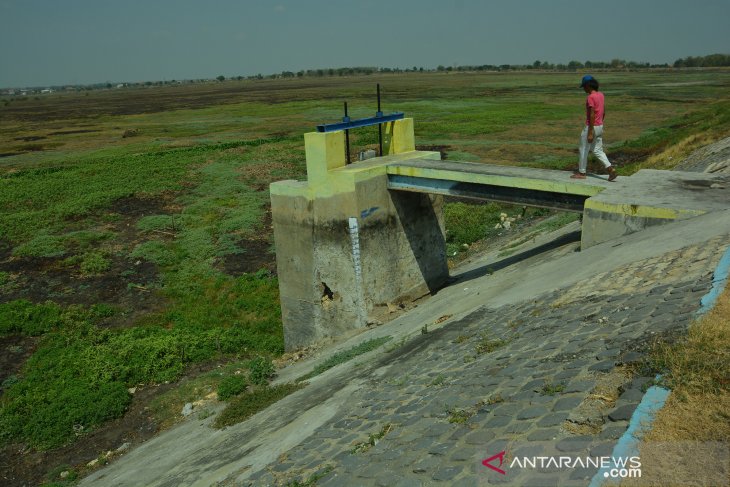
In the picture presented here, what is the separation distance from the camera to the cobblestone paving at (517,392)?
195 inches

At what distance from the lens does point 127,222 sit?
84.3 ft

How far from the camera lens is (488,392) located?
617 centimetres

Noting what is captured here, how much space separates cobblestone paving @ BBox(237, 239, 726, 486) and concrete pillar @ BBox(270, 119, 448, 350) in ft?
15.7

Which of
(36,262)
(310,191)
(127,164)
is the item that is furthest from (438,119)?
(310,191)

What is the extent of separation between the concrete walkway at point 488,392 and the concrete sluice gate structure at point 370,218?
226 centimetres

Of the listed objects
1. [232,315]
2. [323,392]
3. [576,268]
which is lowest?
[232,315]

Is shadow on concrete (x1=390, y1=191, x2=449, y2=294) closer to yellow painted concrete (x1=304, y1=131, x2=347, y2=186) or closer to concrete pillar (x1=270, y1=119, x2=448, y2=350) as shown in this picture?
concrete pillar (x1=270, y1=119, x2=448, y2=350)

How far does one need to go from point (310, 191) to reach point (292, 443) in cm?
715

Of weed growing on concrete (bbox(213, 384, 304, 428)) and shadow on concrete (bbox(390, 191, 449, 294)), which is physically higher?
shadow on concrete (bbox(390, 191, 449, 294))

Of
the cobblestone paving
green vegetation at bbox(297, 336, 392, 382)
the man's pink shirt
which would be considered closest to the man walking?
the man's pink shirt

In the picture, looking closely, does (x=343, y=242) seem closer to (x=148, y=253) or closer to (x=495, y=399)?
(x=495, y=399)

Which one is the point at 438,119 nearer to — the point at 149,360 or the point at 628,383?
the point at 149,360

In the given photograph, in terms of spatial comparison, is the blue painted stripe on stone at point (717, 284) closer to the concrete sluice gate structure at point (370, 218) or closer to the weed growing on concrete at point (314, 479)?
the weed growing on concrete at point (314, 479)

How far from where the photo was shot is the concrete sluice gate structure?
39.6 feet
